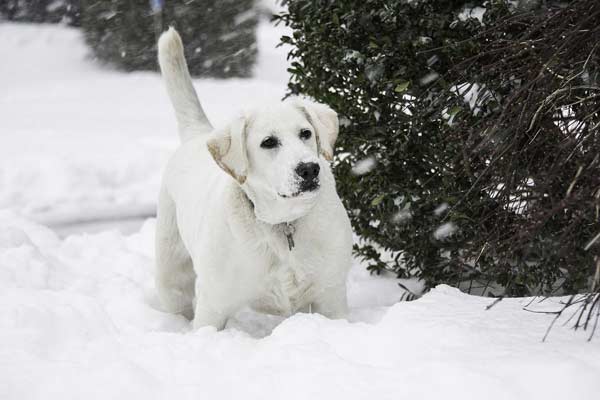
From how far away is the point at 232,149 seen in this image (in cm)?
297

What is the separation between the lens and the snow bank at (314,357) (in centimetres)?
189

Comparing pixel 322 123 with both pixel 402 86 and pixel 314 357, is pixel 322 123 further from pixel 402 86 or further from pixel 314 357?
pixel 314 357

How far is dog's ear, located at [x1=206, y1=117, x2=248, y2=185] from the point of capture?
2961 millimetres

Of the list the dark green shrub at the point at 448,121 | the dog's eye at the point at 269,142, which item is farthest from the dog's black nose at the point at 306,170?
the dark green shrub at the point at 448,121

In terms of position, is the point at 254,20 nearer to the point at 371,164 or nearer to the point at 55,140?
the point at 55,140

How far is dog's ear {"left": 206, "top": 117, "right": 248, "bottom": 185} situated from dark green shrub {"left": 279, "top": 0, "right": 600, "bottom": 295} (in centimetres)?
85

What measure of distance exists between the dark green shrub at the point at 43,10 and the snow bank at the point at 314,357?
14124 millimetres

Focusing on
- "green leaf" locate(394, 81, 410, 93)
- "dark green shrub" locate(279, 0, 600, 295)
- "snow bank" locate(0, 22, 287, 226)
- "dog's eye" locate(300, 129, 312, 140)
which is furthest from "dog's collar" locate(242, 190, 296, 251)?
"green leaf" locate(394, 81, 410, 93)

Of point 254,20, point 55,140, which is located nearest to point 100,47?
point 254,20

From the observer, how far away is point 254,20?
13.6 meters

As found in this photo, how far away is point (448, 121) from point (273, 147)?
0.89 meters

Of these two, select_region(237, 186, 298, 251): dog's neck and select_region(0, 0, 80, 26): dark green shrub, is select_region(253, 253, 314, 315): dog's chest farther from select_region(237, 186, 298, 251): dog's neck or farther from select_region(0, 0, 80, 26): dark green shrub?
select_region(0, 0, 80, 26): dark green shrub

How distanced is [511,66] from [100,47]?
14049 millimetres

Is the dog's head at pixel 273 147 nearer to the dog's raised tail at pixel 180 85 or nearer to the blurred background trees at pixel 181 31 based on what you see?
the dog's raised tail at pixel 180 85
